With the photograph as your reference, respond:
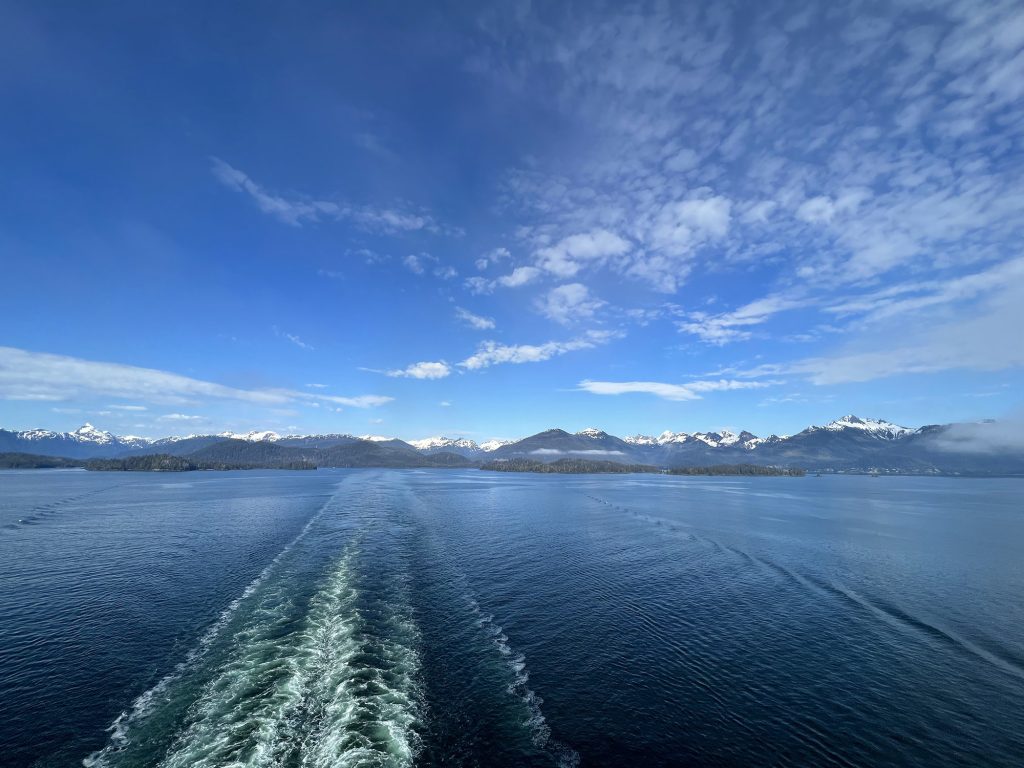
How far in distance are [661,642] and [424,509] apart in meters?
60.7

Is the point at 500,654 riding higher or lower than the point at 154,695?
higher

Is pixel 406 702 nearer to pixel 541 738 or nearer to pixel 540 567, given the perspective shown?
pixel 541 738

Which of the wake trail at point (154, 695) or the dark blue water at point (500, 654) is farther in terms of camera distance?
the dark blue water at point (500, 654)

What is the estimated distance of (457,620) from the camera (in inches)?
1098

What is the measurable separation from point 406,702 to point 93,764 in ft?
34.8

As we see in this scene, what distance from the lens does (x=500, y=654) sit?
2348cm

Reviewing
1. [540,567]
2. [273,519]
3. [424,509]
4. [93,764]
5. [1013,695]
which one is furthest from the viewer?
[424,509]

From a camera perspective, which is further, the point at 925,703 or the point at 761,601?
the point at 761,601

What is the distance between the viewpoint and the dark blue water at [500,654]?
16781mm

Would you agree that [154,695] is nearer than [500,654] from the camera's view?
Yes

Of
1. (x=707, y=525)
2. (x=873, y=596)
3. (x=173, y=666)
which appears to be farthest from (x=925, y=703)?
(x=707, y=525)

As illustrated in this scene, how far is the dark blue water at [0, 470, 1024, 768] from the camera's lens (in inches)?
661

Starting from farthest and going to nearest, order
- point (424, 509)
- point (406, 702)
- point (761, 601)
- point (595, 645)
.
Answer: point (424, 509), point (761, 601), point (595, 645), point (406, 702)

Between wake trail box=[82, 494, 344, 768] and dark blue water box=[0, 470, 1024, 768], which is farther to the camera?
dark blue water box=[0, 470, 1024, 768]
